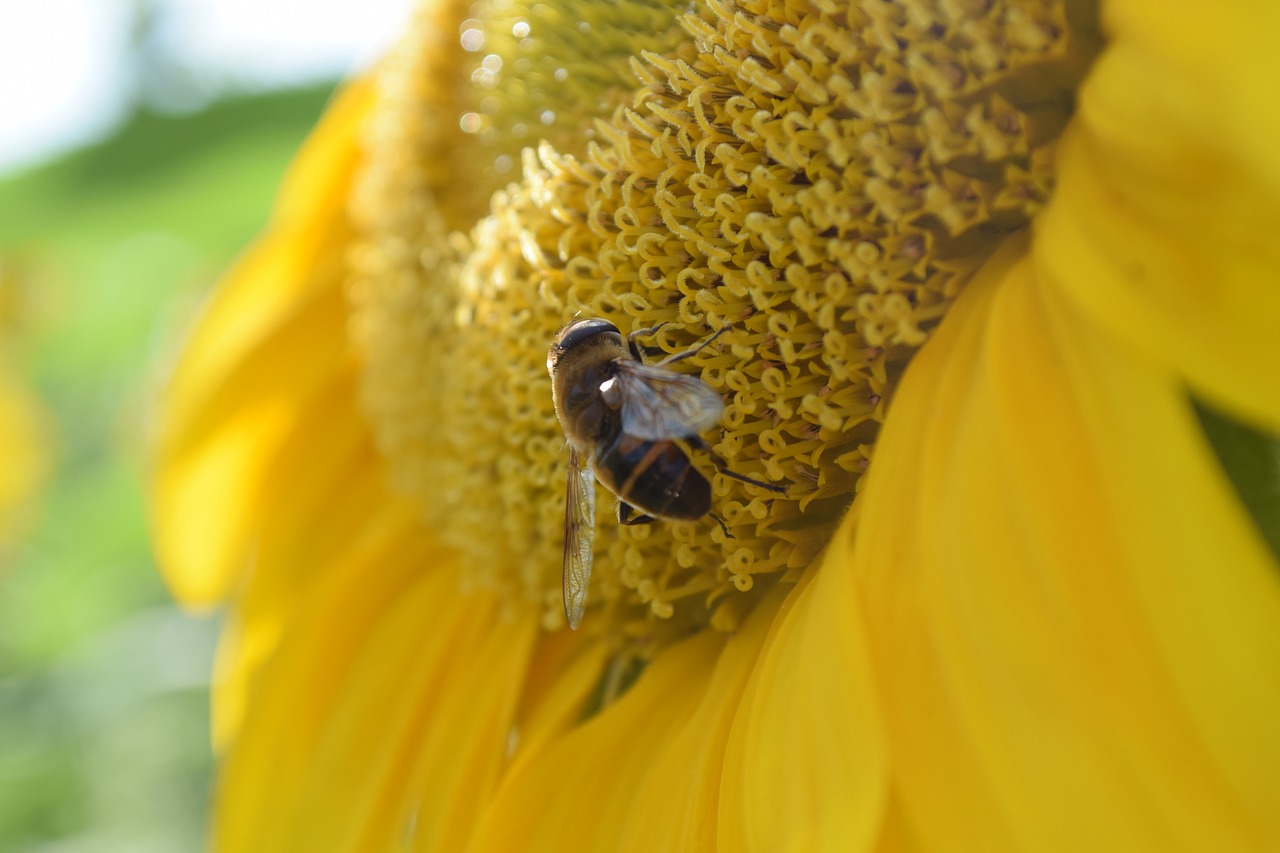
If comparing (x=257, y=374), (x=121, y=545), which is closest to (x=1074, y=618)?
(x=257, y=374)

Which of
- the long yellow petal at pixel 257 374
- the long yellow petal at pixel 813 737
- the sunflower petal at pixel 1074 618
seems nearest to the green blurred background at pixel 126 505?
the long yellow petal at pixel 257 374

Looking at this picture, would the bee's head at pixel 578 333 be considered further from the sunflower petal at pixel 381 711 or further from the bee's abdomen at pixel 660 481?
the sunflower petal at pixel 381 711

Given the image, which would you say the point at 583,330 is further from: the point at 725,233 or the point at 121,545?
the point at 121,545

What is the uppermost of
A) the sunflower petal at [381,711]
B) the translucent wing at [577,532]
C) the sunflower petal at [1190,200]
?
the sunflower petal at [1190,200]

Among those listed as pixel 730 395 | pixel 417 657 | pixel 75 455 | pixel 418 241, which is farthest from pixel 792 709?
pixel 75 455

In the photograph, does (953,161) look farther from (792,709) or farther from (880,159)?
(792,709)
